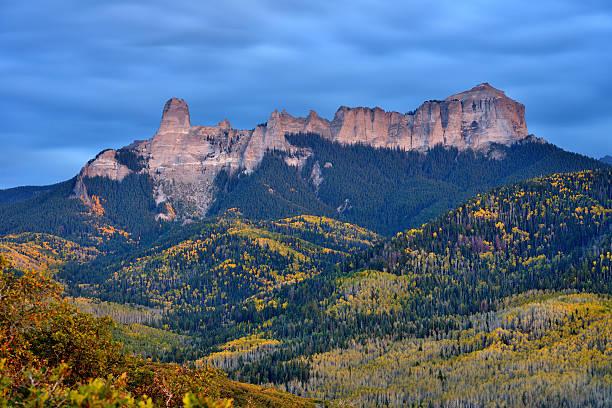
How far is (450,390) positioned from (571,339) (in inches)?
2141

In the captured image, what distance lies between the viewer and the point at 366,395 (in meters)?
166

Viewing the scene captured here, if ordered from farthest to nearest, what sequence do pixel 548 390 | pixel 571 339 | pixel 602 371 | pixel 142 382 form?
pixel 571 339
pixel 602 371
pixel 548 390
pixel 142 382

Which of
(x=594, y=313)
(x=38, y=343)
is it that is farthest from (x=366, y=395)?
(x=38, y=343)

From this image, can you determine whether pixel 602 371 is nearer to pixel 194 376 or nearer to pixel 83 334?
pixel 194 376

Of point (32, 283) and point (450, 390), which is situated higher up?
point (32, 283)

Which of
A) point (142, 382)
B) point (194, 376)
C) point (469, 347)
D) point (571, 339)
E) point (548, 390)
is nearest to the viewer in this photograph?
point (194, 376)

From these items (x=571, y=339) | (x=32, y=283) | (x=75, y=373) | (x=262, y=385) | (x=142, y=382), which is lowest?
(x=262, y=385)

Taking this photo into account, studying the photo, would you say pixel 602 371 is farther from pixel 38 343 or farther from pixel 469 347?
pixel 38 343

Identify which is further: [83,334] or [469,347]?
[469,347]

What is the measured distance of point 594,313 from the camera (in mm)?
197125

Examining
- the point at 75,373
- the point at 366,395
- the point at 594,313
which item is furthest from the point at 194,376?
the point at 594,313

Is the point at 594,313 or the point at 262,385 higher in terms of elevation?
the point at 594,313

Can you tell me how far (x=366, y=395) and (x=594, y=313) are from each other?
96627 mm

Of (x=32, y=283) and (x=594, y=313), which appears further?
(x=594, y=313)
